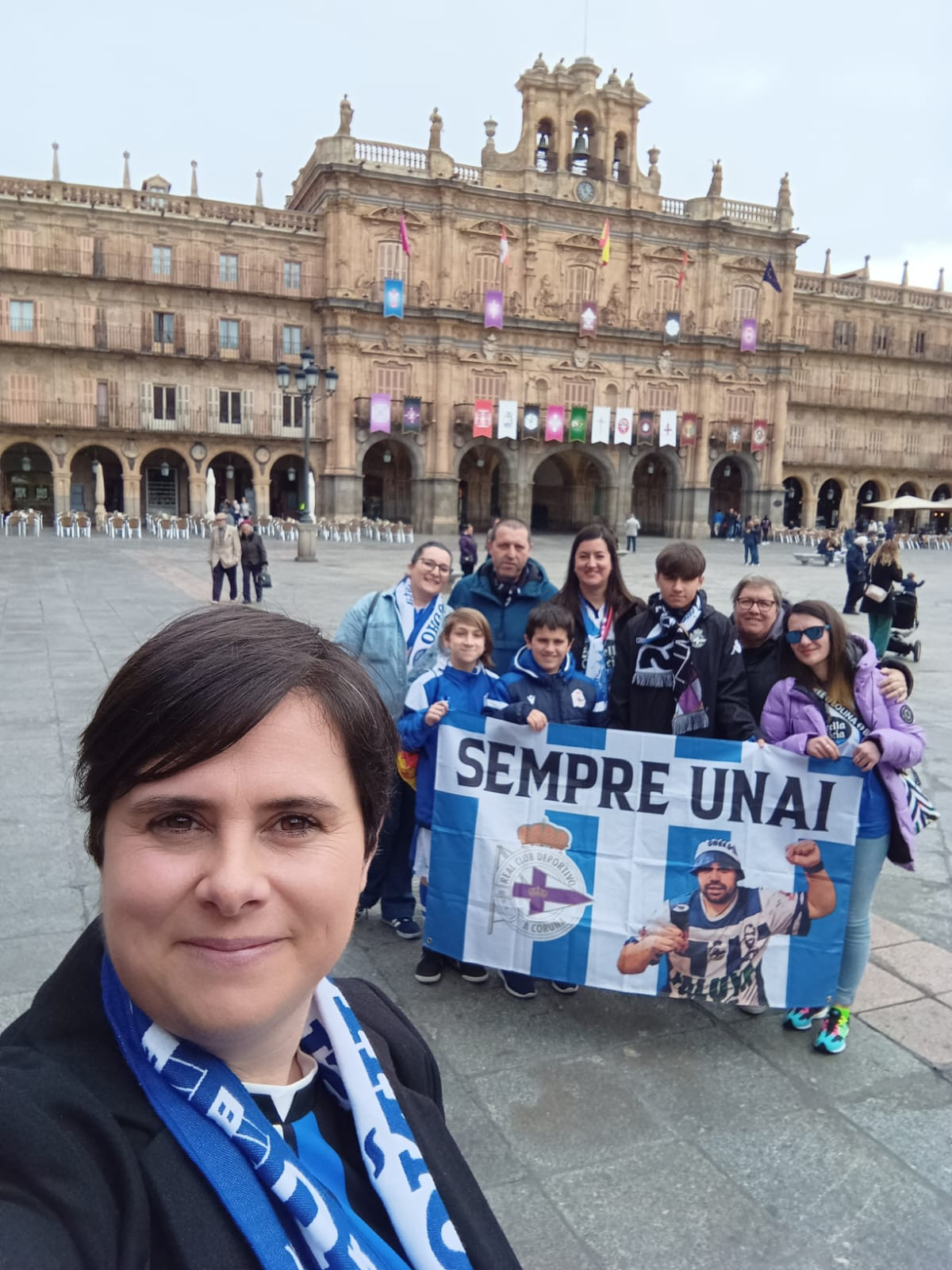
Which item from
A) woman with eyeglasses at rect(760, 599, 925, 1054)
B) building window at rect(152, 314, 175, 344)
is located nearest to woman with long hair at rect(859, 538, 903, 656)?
woman with eyeglasses at rect(760, 599, 925, 1054)

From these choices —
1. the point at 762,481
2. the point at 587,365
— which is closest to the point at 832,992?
the point at 587,365

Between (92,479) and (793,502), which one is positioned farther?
(793,502)

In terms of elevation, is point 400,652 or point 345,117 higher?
point 345,117

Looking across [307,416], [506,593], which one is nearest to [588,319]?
[307,416]

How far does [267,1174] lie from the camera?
93 cm

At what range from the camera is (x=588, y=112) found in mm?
37938

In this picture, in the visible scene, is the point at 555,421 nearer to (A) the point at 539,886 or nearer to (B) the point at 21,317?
(B) the point at 21,317

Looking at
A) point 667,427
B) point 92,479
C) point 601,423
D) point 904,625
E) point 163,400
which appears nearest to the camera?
point 904,625

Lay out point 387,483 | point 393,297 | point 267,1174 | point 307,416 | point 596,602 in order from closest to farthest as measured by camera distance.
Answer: point 267,1174
point 596,602
point 307,416
point 393,297
point 387,483

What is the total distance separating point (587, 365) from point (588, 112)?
1044 cm

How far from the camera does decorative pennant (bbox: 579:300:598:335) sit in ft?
123

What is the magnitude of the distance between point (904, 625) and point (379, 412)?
27174mm

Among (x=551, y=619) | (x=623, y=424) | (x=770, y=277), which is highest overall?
(x=770, y=277)

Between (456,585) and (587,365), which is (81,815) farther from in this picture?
(587,365)
